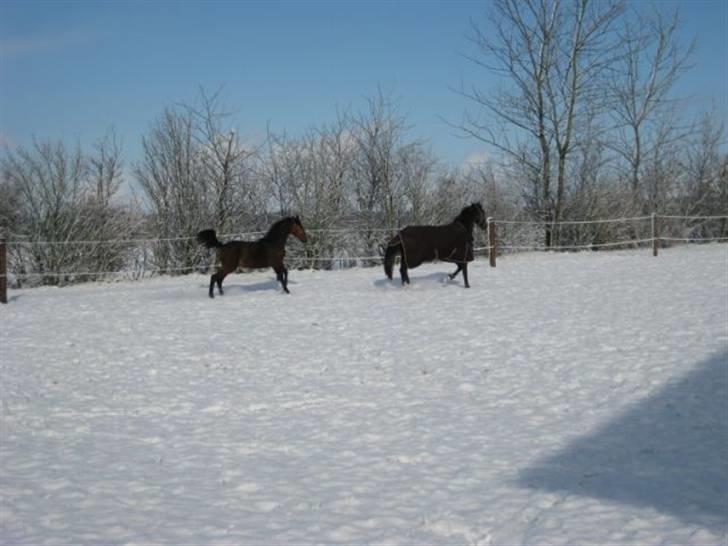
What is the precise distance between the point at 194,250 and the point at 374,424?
13662 mm

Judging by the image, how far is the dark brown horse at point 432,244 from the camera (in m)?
11.4

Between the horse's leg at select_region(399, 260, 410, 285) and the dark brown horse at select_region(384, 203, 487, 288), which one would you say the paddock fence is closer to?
the dark brown horse at select_region(384, 203, 487, 288)

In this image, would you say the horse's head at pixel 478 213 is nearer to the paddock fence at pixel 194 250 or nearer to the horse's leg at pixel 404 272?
the horse's leg at pixel 404 272

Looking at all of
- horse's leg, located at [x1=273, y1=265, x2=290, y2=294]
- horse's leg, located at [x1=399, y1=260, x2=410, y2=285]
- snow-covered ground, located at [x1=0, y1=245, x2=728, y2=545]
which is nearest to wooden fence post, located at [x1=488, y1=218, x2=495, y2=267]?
horse's leg, located at [x1=399, y1=260, x2=410, y2=285]

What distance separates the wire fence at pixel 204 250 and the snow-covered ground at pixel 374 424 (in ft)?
18.9

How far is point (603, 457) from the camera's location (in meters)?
3.97

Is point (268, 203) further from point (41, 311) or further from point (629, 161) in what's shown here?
point (629, 161)

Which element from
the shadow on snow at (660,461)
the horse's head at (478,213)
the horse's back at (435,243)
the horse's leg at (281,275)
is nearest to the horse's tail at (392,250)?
the horse's back at (435,243)

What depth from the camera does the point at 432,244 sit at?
11.4 meters

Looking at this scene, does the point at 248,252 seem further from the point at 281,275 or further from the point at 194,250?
the point at 194,250

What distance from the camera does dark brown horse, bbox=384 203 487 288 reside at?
11.4 m

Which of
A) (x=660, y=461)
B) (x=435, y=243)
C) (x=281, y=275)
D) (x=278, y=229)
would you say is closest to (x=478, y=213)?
(x=435, y=243)

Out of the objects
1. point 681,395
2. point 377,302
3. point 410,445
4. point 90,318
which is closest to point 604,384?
point 681,395

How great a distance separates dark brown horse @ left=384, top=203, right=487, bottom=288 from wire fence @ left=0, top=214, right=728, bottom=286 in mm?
3089
